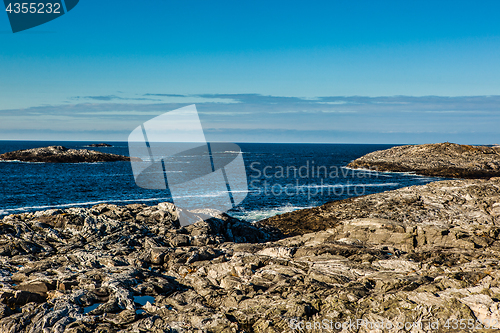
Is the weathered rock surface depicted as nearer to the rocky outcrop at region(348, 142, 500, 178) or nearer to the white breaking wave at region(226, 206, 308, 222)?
the white breaking wave at region(226, 206, 308, 222)

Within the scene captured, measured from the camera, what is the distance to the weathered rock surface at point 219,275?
280 inches

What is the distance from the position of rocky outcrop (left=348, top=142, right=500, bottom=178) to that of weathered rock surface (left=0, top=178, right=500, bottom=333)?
208 ft

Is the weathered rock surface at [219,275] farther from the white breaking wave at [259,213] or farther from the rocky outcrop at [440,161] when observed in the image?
the rocky outcrop at [440,161]

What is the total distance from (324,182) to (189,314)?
182 feet

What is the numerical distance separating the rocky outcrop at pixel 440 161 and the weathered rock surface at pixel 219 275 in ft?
208

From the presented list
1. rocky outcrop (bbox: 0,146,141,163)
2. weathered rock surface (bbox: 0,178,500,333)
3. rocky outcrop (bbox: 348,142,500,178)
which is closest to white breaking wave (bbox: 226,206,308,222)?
weathered rock surface (bbox: 0,178,500,333)

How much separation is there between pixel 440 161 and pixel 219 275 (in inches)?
3293

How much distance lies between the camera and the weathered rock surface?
7102mm

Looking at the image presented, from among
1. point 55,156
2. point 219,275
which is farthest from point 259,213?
point 55,156

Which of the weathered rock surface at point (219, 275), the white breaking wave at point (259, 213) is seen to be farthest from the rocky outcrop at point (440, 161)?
the weathered rock surface at point (219, 275)

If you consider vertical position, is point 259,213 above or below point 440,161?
above

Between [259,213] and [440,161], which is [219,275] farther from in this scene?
[440,161]

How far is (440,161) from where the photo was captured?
3118 inches

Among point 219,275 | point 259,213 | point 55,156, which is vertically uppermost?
point 219,275
